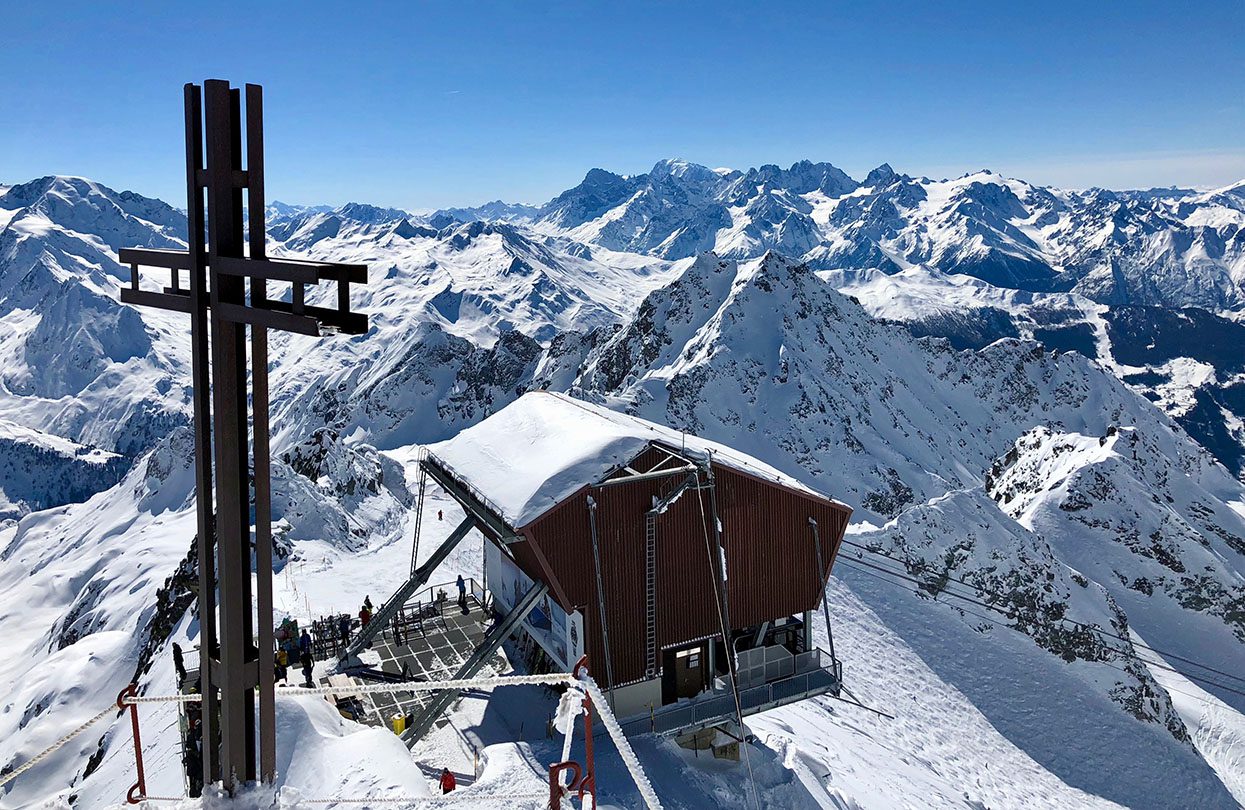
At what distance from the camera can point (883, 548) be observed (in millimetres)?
50812

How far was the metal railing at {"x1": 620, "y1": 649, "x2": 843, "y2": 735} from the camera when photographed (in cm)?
2259

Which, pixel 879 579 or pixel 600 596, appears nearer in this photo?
pixel 600 596

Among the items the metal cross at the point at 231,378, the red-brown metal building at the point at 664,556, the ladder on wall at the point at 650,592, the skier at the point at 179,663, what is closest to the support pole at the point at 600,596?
the red-brown metal building at the point at 664,556

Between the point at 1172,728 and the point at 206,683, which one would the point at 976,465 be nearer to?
the point at 1172,728

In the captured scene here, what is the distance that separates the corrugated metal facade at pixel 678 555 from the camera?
22.3m

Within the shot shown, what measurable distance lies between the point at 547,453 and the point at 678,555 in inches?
193

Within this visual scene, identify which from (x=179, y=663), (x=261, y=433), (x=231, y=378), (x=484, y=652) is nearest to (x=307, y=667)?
(x=484, y=652)

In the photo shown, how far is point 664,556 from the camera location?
23344 millimetres

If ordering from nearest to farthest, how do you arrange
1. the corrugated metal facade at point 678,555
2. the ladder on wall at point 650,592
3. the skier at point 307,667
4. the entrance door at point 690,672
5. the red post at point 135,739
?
the red post at point 135,739 < the corrugated metal facade at point 678,555 < the ladder on wall at point 650,592 < the skier at point 307,667 < the entrance door at point 690,672

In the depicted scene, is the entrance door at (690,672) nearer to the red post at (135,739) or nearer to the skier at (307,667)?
the skier at (307,667)

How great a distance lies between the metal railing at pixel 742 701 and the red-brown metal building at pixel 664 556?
44 mm

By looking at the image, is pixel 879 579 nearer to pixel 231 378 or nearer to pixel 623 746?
pixel 623 746

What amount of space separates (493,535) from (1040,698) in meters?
33.6

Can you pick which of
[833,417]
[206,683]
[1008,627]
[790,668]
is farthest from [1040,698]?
[833,417]
